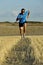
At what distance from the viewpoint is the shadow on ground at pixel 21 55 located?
1695 cm

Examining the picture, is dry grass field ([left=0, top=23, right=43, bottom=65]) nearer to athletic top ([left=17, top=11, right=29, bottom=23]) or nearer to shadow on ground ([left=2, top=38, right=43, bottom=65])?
shadow on ground ([left=2, top=38, right=43, bottom=65])

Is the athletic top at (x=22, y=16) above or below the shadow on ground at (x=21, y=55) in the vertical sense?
above

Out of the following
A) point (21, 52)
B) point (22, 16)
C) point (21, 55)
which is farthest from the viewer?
point (22, 16)

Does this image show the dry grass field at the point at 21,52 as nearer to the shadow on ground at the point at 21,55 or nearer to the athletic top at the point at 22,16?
the shadow on ground at the point at 21,55

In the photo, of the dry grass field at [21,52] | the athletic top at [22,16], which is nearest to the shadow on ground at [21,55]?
the dry grass field at [21,52]

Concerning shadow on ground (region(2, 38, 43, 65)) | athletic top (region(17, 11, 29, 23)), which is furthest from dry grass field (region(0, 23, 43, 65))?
athletic top (region(17, 11, 29, 23))

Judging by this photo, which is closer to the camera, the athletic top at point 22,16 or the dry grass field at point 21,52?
the dry grass field at point 21,52

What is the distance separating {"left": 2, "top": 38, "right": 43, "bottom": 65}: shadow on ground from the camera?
55.6 ft

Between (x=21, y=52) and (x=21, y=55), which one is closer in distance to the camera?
(x=21, y=55)

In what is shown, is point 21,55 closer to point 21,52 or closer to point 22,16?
point 21,52

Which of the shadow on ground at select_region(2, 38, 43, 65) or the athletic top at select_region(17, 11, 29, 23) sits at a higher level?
the athletic top at select_region(17, 11, 29, 23)

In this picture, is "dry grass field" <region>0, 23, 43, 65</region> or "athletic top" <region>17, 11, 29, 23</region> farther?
"athletic top" <region>17, 11, 29, 23</region>

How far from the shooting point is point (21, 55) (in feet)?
56.8

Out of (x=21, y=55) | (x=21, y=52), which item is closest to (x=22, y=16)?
(x=21, y=52)
